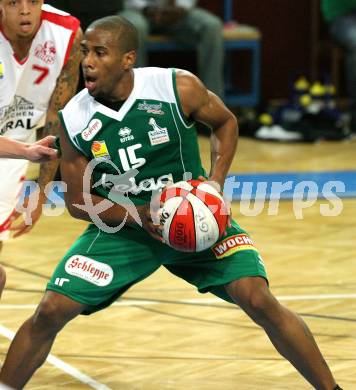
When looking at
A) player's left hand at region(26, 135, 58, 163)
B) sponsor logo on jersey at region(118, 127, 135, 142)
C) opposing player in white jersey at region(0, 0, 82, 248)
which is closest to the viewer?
sponsor logo on jersey at region(118, 127, 135, 142)

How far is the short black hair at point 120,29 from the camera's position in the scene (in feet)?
15.2

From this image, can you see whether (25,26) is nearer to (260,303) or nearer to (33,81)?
(33,81)

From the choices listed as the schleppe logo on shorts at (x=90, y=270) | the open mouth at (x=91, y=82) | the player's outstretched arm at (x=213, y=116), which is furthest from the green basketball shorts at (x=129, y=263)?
the open mouth at (x=91, y=82)

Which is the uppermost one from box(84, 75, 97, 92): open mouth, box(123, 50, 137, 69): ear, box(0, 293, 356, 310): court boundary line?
box(123, 50, 137, 69): ear

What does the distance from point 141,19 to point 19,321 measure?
6582 millimetres

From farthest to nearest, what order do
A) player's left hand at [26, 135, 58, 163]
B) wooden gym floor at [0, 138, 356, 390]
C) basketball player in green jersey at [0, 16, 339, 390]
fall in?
1. wooden gym floor at [0, 138, 356, 390]
2. player's left hand at [26, 135, 58, 163]
3. basketball player in green jersey at [0, 16, 339, 390]

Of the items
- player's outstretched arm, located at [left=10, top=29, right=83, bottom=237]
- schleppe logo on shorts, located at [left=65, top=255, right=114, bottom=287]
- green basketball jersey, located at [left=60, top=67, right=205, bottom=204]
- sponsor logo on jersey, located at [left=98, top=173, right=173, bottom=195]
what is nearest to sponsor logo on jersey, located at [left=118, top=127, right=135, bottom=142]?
green basketball jersey, located at [left=60, top=67, right=205, bottom=204]

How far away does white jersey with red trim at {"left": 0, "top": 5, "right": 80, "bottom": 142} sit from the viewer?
5703 millimetres

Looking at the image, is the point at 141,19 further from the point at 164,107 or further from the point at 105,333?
the point at 164,107

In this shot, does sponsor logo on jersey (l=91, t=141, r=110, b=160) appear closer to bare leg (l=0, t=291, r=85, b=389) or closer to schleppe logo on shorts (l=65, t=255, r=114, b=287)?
schleppe logo on shorts (l=65, t=255, r=114, b=287)

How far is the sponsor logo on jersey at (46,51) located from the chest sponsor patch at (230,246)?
5.10 feet

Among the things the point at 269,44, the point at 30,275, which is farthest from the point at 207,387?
the point at 269,44

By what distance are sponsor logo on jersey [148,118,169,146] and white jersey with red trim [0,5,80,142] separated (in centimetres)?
118

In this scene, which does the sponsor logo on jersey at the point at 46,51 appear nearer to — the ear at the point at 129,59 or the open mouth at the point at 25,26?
the open mouth at the point at 25,26
